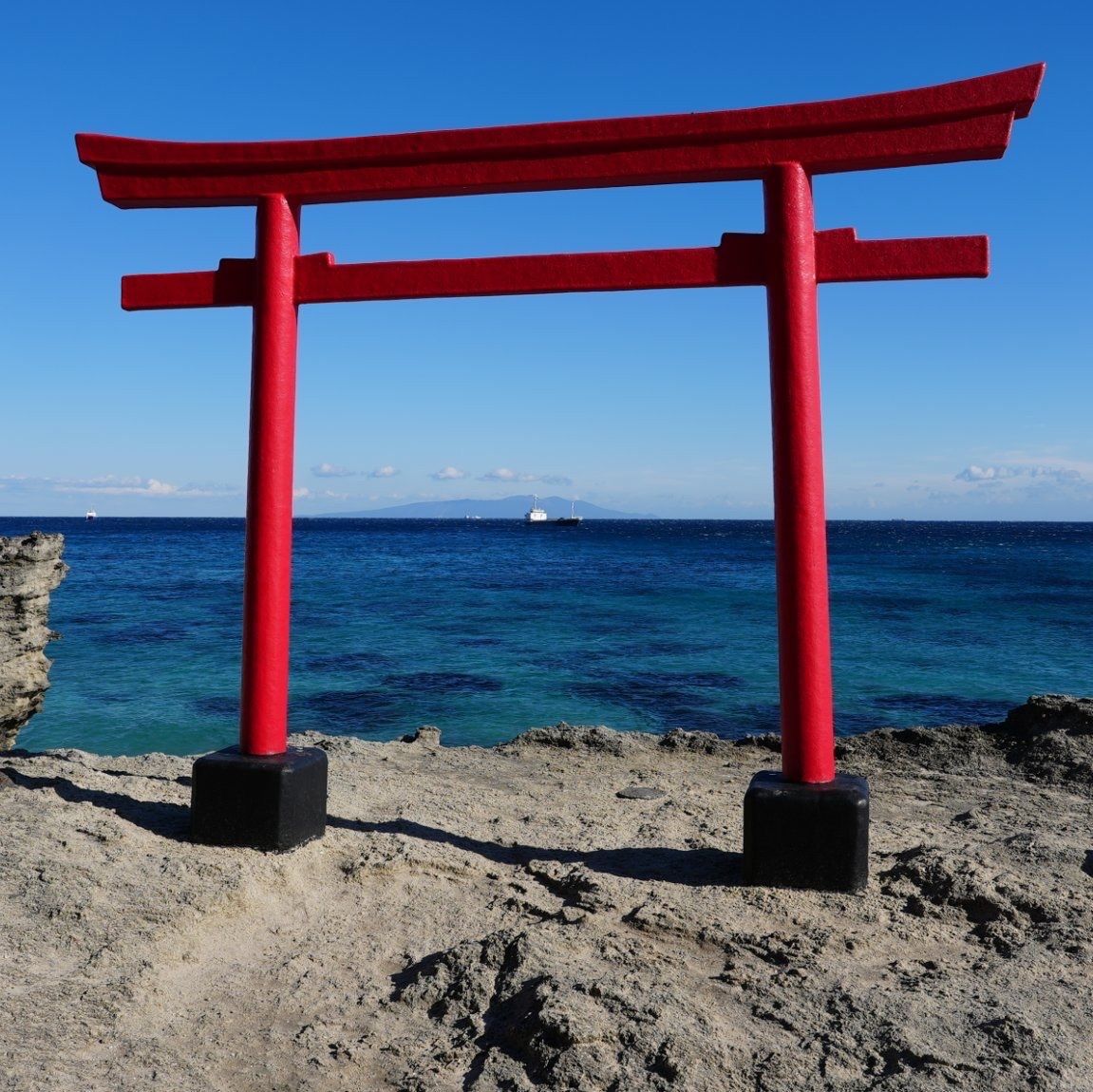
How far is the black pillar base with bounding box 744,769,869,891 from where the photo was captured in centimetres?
382

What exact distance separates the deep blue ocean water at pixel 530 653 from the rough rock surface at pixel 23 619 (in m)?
3.94

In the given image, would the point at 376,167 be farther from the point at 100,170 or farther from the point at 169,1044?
the point at 169,1044

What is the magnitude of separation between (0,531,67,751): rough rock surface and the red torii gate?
83.0 inches

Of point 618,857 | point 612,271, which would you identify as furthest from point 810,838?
point 612,271

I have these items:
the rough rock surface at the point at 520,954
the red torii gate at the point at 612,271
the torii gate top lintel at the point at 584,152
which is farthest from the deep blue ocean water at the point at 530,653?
the torii gate top lintel at the point at 584,152

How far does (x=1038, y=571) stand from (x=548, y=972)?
42335mm

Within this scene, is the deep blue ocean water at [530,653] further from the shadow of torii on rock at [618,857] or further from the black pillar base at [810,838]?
the black pillar base at [810,838]

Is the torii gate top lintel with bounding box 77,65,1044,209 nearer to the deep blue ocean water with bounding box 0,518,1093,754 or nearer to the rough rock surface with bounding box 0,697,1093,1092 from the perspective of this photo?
the rough rock surface with bounding box 0,697,1093,1092

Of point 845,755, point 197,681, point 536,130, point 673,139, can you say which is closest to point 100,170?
point 536,130

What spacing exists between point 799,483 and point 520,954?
222cm

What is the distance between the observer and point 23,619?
230 inches

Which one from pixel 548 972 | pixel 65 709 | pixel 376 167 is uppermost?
pixel 376 167

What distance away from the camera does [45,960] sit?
3.26 meters

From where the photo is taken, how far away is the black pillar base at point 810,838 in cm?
382
